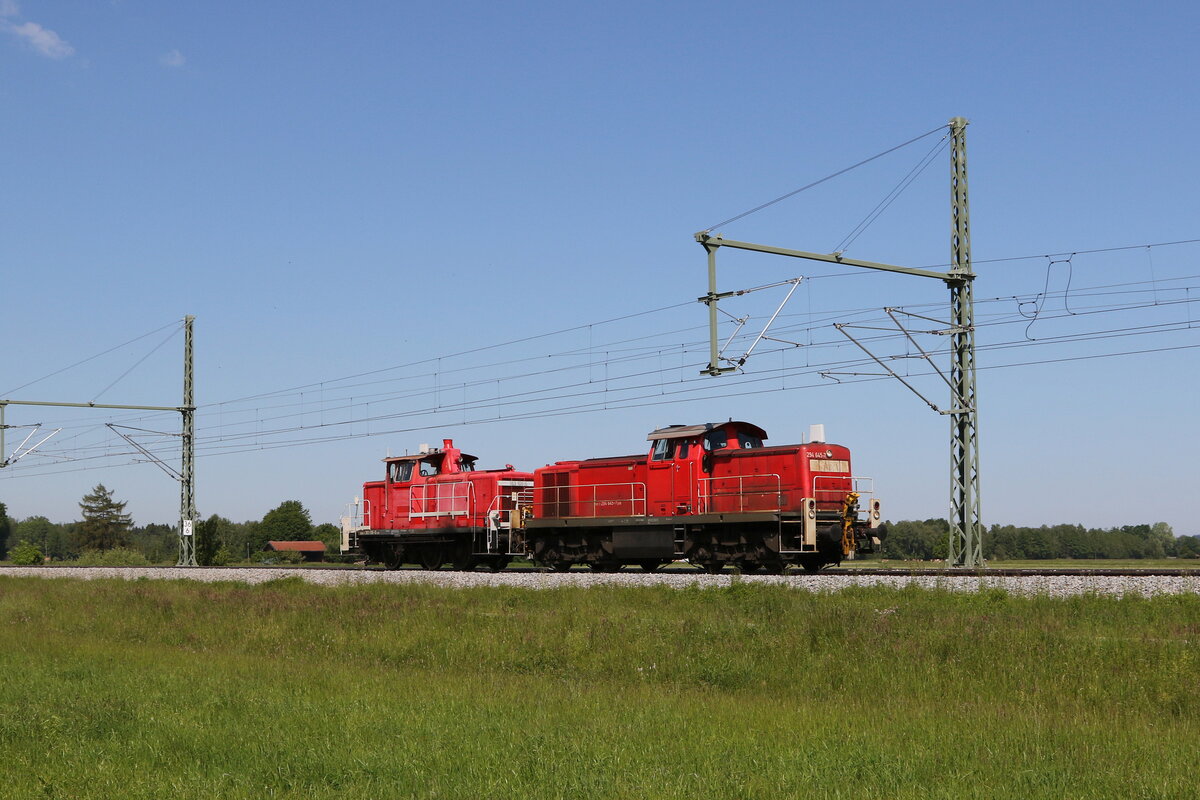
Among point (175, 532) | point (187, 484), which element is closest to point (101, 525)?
point (175, 532)

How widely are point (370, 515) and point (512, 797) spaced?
29083 millimetres

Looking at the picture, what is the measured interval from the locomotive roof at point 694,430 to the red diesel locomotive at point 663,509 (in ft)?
0.10

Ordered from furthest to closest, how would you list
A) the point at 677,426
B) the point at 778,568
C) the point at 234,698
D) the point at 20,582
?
the point at 20,582 < the point at 677,426 < the point at 778,568 < the point at 234,698

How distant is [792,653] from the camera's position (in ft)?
45.0

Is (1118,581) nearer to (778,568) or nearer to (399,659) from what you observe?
(778,568)

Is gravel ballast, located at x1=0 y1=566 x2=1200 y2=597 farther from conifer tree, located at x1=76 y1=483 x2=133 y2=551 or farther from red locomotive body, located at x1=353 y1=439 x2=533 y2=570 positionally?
conifer tree, located at x1=76 y1=483 x2=133 y2=551

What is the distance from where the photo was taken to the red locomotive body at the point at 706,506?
79.8 feet

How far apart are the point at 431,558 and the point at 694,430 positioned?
11.4 meters

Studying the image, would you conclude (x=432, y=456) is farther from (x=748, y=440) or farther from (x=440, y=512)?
(x=748, y=440)

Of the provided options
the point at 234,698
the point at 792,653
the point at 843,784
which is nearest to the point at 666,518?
the point at 792,653

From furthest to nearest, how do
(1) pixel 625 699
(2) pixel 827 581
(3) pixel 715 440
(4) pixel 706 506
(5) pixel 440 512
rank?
(5) pixel 440 512, (3) pixel 715 440, (4) pixel 706 506, (2) pixel 827 581, (1) pixel 625 699

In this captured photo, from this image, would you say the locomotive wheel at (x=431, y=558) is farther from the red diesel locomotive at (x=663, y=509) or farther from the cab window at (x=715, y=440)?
the cab window at (x=715, y=440)

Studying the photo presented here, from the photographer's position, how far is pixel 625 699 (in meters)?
11.3

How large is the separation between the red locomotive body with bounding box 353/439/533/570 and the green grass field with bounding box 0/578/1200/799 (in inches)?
448
